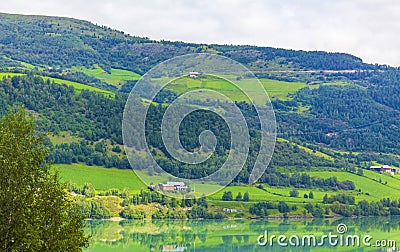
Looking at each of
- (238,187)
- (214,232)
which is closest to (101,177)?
(238,187)

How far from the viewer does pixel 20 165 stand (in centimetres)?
1650

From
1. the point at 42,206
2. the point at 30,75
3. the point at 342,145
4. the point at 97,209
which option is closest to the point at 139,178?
the point at 97,209

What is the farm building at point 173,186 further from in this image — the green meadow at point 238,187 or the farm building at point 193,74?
the farm building at point 193,74

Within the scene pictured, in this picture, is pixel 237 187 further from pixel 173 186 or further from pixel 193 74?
pixel 193 74

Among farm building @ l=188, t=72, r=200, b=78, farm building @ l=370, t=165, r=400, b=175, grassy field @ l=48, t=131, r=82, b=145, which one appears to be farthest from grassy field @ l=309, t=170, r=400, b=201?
farm building @ l=188, t=72, r=200, b=78

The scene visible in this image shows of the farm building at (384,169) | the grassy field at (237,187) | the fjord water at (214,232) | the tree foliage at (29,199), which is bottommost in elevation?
the fjord water at (214,232)

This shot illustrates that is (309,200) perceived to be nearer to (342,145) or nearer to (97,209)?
(97,209)

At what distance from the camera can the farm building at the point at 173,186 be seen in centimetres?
8491

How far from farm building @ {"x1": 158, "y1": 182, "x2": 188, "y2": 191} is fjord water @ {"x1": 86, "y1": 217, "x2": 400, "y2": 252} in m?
3.66

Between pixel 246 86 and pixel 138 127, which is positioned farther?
pixel 246 86

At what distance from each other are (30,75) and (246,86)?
197 ft

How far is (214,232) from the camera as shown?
7669 cm

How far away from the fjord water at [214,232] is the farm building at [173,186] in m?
3.66

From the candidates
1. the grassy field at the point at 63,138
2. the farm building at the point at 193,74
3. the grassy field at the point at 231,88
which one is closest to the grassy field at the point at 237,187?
the grassy field at the point at 63,138
